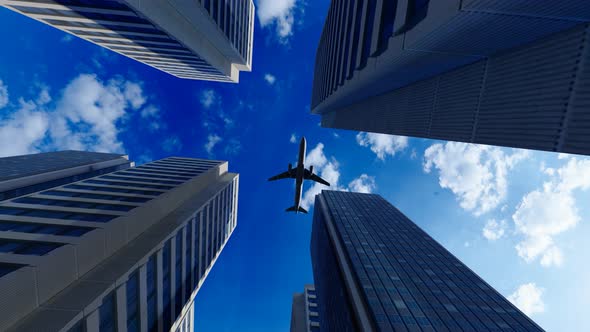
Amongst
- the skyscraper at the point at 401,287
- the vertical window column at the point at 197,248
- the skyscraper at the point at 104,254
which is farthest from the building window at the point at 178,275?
the skyscraper at the point at 401,287

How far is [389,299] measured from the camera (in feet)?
126

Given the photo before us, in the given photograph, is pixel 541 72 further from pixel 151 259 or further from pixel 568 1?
pixel 151 259

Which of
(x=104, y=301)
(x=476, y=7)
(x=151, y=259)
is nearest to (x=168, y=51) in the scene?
(x=151, y=259)

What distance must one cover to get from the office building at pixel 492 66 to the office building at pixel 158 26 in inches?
1016

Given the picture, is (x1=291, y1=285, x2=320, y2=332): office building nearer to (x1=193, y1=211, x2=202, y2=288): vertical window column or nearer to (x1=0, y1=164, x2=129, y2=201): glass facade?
(x1=193, y1=211, x2=202, y2=288): vertical window column

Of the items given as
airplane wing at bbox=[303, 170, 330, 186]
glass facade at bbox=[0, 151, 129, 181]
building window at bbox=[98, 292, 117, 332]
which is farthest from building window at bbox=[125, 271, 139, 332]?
glass facade at bbox=[0, 151, 129, 181]

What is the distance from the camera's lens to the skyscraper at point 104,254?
17.1 m

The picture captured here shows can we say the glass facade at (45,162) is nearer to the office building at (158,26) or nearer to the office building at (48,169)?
the office building at (48,169)

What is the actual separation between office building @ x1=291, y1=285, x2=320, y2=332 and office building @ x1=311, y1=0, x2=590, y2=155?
293ft

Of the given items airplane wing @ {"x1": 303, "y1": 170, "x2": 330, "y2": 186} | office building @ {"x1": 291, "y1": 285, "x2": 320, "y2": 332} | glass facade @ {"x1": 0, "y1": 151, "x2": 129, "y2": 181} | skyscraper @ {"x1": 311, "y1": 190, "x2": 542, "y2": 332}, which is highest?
airplane wing @ {"x1": 303, "y1": 170, "x2": 330, "y2": 186}

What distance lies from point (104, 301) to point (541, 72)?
1379 inches

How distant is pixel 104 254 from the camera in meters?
23.6

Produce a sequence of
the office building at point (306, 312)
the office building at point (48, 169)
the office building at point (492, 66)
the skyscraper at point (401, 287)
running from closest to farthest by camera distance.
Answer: the office building at point (492, 66) < the skyscraper at point (401, 287) < the office building at point (48, 169) < the office building at point (306, 312)

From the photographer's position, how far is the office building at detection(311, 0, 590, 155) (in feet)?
34.1
